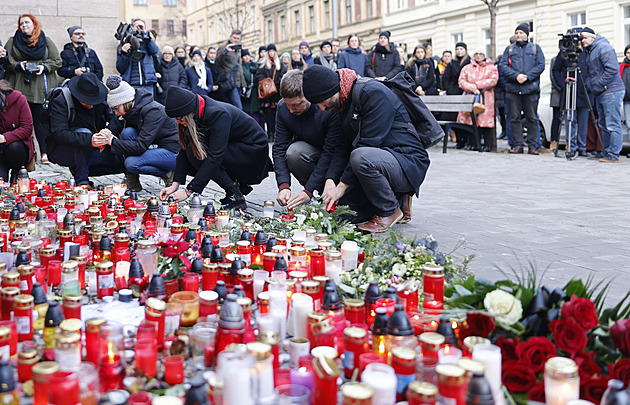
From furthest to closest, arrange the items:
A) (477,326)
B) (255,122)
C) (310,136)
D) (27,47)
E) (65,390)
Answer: (27,47) → (255,122) → (310,136) → (477,326) → (65,390)

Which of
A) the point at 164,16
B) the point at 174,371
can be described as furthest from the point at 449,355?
the point at 164,16

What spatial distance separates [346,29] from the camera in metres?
41.9

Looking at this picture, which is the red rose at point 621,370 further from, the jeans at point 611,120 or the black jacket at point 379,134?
the jeans at point 611,120

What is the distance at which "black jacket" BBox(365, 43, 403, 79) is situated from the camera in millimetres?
14086

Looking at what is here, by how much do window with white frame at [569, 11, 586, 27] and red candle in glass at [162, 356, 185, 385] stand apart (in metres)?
26.1

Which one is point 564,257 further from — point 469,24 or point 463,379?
point 469,24

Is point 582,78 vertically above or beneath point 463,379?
above

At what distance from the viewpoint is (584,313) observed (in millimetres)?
2533

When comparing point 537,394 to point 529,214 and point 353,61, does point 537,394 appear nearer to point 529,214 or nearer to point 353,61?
point 529,214

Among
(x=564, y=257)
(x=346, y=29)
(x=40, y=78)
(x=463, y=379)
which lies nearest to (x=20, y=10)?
A: (x=40, y=78)

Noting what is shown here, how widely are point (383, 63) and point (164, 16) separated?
184 feet

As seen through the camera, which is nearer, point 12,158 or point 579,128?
point 12,158

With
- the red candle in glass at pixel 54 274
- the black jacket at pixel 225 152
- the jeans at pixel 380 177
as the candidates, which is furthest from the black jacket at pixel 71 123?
the red candle in glass at pixel 54 274

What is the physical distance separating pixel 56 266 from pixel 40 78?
25.9 feet
